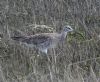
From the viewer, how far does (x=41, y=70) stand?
756cm

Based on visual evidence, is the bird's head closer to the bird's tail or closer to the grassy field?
the grassy field

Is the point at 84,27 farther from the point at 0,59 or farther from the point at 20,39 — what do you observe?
the point at 0,59

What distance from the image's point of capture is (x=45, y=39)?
9016 mm

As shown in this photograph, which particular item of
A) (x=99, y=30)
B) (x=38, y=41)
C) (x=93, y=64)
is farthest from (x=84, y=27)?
(x=93, y=64)

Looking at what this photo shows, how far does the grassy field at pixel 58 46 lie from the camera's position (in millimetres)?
7055

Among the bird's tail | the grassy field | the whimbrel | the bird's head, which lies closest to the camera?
the grassy field

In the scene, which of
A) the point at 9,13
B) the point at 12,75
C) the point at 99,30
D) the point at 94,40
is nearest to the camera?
the point at 12,75

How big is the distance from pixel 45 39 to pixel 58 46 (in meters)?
0.29

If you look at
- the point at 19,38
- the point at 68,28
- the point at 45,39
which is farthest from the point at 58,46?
the point at 19,38

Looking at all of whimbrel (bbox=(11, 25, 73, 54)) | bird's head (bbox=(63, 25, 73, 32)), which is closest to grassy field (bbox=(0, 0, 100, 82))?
whimbrel (bbox=(11, 25, 73, 54))

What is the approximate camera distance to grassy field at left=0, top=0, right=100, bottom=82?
705 cm

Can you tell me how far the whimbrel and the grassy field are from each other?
0.11 metres

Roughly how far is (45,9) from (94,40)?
6.26 ft

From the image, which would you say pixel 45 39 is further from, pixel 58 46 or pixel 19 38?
pixel 19 38
